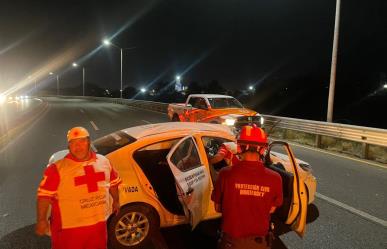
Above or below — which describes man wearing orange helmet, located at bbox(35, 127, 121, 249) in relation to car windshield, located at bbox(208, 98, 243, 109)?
below

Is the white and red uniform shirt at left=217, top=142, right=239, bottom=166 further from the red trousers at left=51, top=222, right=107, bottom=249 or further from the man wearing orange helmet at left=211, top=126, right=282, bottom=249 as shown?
the red trousers at left=51, top=222, right=107, bottom=249

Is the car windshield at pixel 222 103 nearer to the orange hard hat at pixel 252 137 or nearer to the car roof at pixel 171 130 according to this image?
the car roof at pixel 171 130

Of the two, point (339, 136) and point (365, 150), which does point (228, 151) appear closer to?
point (365, 150)

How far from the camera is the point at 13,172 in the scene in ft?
28.1

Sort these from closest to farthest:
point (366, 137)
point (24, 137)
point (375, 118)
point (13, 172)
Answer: point (13, 172), point (366, 137), point (24, 137), point (375, 118)

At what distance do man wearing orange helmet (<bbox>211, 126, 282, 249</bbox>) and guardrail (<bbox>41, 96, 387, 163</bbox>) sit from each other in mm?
7242

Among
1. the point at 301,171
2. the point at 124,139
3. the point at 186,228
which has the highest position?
the point at 124,139

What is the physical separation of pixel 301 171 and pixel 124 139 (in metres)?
2.69

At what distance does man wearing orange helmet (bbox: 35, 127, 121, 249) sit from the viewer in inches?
109

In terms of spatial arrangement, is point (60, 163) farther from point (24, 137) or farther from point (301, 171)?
point (24, 137)

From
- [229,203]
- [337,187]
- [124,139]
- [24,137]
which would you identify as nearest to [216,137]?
[124,139]

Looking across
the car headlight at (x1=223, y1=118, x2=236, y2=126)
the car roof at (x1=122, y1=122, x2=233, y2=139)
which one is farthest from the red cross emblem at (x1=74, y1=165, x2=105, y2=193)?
the car headlight at (x1=223, y1=118, x2=236, y2=126)

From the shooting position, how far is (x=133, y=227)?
4.65 meters

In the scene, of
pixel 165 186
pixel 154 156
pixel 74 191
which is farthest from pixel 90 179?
pixel 154 156
